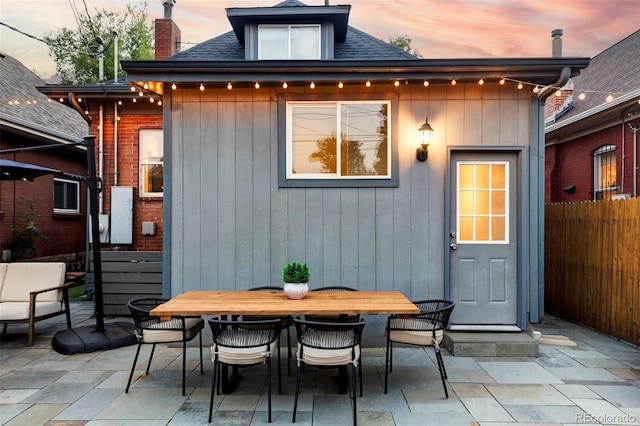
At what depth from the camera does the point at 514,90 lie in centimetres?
449

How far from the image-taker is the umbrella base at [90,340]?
423 centimetres

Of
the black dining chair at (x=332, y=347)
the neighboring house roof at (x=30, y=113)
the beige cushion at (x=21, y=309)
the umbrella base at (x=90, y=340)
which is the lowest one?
the umbrella base at (x=90, y=340)

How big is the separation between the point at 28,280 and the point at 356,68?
4.99m

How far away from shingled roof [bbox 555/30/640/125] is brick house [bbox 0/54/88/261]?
11409 mm

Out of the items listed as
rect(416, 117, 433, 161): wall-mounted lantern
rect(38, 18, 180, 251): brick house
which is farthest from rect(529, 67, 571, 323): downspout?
rect(38, 18, 180, 251): brick house

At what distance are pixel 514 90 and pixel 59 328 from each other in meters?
6.75

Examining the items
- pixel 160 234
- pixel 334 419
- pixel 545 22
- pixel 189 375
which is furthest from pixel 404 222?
pixel 545 22

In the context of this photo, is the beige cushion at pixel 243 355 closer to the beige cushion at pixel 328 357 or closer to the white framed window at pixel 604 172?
the beige cushion at pixel 328 357

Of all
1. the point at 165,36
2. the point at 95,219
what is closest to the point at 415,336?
the point at 95,219

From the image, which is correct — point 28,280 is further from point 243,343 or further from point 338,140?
point 338,140

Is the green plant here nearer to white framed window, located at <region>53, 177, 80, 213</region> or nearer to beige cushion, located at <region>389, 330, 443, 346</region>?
beige cushion, located at <region>389, 330, 443, 346</region>

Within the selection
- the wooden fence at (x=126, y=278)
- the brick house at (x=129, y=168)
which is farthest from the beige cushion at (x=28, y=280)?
the brick house at (x=129, y=168)

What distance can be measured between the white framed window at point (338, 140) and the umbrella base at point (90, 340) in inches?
110

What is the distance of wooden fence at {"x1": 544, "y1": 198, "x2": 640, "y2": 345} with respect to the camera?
4434 millimetres
